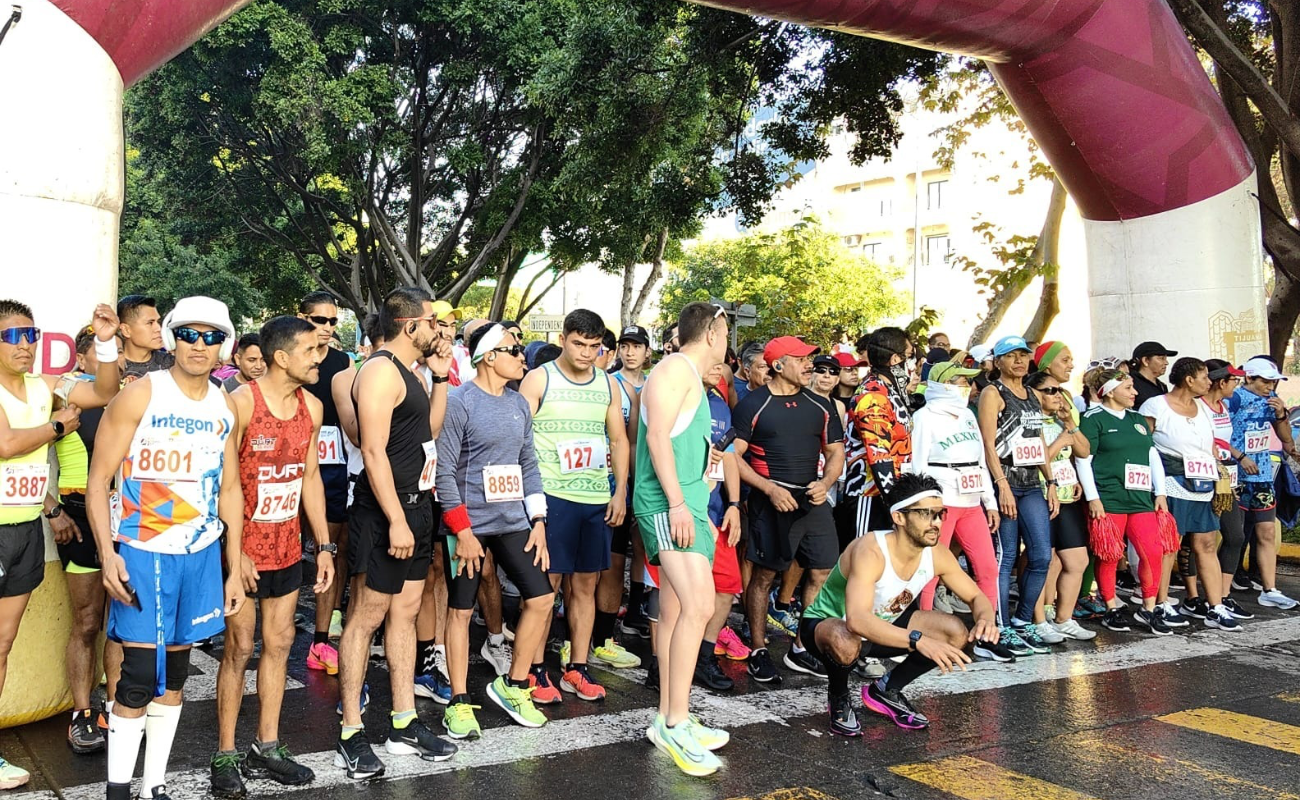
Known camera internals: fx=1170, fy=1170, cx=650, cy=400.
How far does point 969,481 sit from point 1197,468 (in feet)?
8.27

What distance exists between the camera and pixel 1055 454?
7938 mm

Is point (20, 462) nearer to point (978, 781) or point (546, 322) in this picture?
point (978, 781)

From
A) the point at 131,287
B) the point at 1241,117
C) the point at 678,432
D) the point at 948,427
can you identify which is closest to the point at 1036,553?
the point at 948,427

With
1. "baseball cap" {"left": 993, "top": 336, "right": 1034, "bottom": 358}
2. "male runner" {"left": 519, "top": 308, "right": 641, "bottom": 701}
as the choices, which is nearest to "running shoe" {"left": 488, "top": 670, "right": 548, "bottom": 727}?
"male runner" {"left": 519, "top": 308, "right": 641, "bottom": 701}

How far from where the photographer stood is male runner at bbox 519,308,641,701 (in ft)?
20.7

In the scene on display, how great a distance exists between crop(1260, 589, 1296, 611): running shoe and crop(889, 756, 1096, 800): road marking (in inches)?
202

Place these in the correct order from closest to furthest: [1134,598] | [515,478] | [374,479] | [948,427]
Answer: [374,479] → [515,478] → [948,427] → [1134,598]

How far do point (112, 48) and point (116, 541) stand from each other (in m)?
2.96

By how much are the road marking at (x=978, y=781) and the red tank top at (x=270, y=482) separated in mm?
2833

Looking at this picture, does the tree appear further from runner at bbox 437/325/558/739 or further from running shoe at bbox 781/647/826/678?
runner at bbox 437/325/558/739

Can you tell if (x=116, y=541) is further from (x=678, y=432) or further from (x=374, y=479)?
(x=678, y=432)

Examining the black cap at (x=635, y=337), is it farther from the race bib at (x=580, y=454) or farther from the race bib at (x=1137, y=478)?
the race bib at (x=1137, y=478)

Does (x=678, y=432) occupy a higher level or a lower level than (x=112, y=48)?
lower

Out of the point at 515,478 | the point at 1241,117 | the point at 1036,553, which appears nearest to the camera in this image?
the point at 515,478
